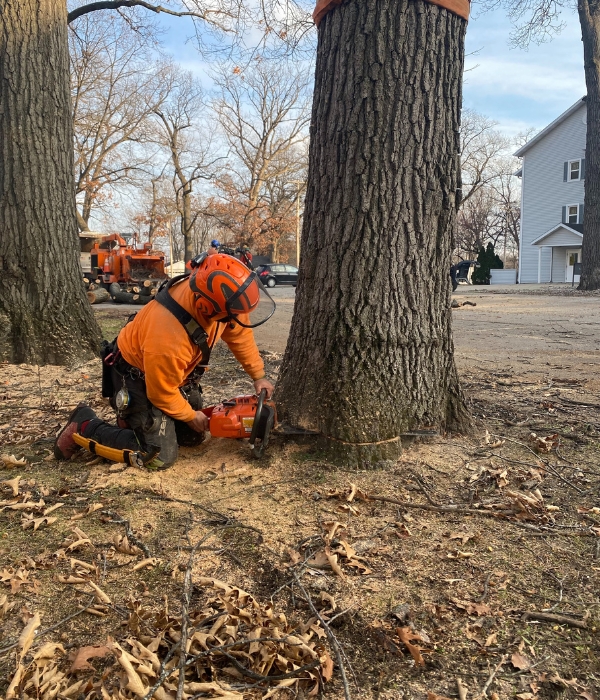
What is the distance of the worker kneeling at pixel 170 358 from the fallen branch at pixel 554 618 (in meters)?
1.90

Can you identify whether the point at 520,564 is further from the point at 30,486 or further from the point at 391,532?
the point at 30,486

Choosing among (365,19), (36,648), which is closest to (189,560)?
(36,648)

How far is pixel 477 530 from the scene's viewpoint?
2.54m

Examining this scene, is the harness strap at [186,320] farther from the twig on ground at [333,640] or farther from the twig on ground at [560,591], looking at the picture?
the twig on ground at [560,591]

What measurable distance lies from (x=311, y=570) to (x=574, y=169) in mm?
37254

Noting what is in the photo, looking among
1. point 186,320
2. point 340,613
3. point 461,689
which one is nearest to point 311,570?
point 340,613

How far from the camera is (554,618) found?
195 centimetres

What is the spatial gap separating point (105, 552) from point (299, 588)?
88cm

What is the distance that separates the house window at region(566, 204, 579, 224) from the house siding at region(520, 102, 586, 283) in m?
0.29

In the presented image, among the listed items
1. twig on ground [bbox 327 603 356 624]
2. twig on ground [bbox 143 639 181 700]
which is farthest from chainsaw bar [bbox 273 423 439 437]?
twig on ground [bbox 143 639 181 700]

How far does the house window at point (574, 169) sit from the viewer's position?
33.4 metres

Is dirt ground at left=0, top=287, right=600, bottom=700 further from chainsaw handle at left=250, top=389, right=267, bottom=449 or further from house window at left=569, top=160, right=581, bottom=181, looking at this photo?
house window at left=569, top=160, right=581, bottom=181

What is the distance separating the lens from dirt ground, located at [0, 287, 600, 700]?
68.5 inches

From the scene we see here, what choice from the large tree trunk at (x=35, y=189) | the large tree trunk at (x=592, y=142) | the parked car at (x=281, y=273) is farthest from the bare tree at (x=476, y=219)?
the large tree trunk at (x=35, y=189)
